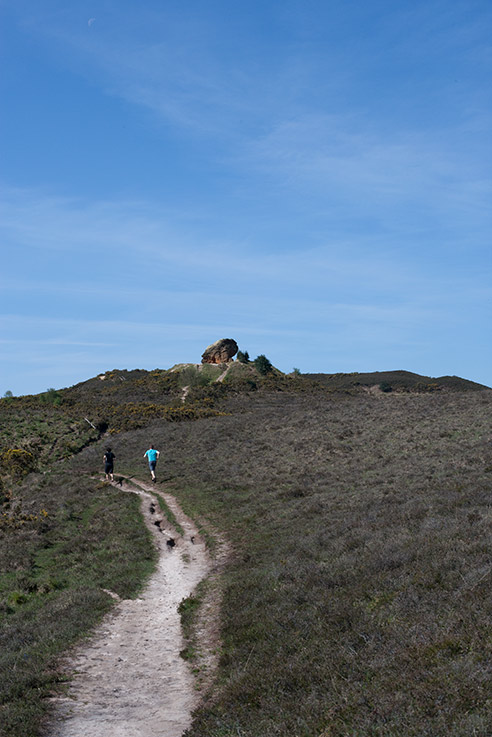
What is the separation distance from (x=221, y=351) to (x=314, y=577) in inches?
3276

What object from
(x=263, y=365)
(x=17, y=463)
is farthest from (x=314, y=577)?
(x=263, y=365)

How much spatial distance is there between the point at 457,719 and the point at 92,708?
5458 millimetres

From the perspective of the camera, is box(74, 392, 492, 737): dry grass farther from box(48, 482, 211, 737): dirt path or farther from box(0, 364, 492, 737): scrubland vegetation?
box(48, 482, 211, 737): dirt path

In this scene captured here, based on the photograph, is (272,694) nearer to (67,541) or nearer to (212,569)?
(212,569)

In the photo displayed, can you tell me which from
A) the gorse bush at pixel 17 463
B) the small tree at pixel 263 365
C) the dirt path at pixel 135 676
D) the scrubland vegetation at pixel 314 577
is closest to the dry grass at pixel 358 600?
the scrubland vegetation at pixel 314 577

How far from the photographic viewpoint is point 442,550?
1126cm

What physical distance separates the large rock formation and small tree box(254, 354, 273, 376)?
545cm

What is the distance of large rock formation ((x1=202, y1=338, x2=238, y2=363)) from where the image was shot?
310 ft

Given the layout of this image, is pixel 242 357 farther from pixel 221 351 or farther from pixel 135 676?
pixel 135 676

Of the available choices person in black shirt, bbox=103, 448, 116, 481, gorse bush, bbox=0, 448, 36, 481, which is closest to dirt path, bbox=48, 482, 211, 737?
person in black shirt, bbox=103, 448, 116, 481

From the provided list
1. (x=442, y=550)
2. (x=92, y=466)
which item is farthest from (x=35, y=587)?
(x=92, y=466)

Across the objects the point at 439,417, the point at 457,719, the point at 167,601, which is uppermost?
the point at 439,417

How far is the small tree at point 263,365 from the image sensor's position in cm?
8933

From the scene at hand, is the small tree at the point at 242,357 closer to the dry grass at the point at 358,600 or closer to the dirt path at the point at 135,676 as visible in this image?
the dry grass at the point at 358,600
